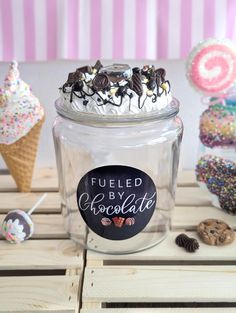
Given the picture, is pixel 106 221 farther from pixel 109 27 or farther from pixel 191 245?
pixel 109 27

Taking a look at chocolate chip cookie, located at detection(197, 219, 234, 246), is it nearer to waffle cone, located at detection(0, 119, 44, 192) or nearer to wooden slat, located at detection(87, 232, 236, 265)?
wooden slat, located at detection(87, 232, 236, 265)

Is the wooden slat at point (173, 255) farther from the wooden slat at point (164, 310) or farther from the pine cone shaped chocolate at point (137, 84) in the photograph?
the pine cone shaped chocolate at point (137, 84)

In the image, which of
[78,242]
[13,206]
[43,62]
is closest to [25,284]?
[78,242]

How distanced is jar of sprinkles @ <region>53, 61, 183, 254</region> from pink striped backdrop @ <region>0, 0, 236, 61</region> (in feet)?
0.98

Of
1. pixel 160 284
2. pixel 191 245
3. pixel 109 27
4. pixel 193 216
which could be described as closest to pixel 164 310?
pixel 160 284

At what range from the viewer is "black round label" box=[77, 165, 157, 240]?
0.83 metres

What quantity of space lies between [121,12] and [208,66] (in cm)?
29

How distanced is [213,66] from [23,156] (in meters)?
0.44

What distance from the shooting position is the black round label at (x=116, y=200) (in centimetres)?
83

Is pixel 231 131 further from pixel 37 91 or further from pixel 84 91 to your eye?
pixel 37 91

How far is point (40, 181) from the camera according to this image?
1.17 meters

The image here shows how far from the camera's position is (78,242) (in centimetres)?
91

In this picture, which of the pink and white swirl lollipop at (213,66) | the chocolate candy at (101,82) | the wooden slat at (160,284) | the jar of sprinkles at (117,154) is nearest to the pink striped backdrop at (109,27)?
the pink and white swirl lollipop at (213,66)

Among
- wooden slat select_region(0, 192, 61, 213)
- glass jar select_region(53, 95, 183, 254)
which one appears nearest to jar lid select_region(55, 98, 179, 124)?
glass jar select_region(53, 95, 183, 254)
